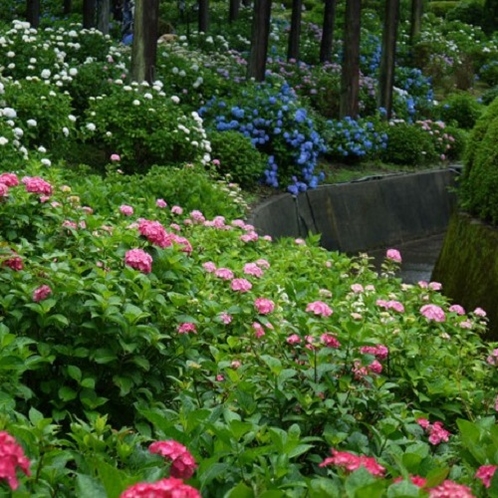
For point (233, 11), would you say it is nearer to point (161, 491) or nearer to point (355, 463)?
point (355, 463)

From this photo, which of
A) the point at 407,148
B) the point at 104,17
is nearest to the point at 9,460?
the point at 407,148

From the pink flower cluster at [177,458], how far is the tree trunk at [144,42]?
461 inches

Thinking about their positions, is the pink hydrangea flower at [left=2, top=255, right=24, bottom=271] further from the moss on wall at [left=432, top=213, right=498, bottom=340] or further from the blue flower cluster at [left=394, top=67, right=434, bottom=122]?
the blue flower cluster at [left=394, top=67, right=434, bottom=122]

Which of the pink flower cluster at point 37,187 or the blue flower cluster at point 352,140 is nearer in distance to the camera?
the pink flower cluster at point 37,187

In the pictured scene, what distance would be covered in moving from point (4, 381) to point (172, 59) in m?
13.4

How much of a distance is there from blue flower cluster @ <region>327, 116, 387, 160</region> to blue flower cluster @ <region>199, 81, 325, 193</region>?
1969 mm

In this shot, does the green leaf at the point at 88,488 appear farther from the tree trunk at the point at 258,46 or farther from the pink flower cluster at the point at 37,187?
the tree trunk at the point at 258,46

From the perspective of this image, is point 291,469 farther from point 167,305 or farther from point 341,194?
point 341,194

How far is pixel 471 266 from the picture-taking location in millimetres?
8539

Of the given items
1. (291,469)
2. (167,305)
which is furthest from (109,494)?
(167,305)

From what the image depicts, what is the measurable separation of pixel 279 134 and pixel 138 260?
9.93 m

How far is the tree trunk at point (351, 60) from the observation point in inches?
692

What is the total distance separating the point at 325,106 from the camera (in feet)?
66.5

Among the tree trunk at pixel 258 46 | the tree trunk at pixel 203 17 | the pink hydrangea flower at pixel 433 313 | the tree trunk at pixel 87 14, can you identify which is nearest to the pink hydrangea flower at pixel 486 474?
the pink hydrangea flower at pixel 433 313
